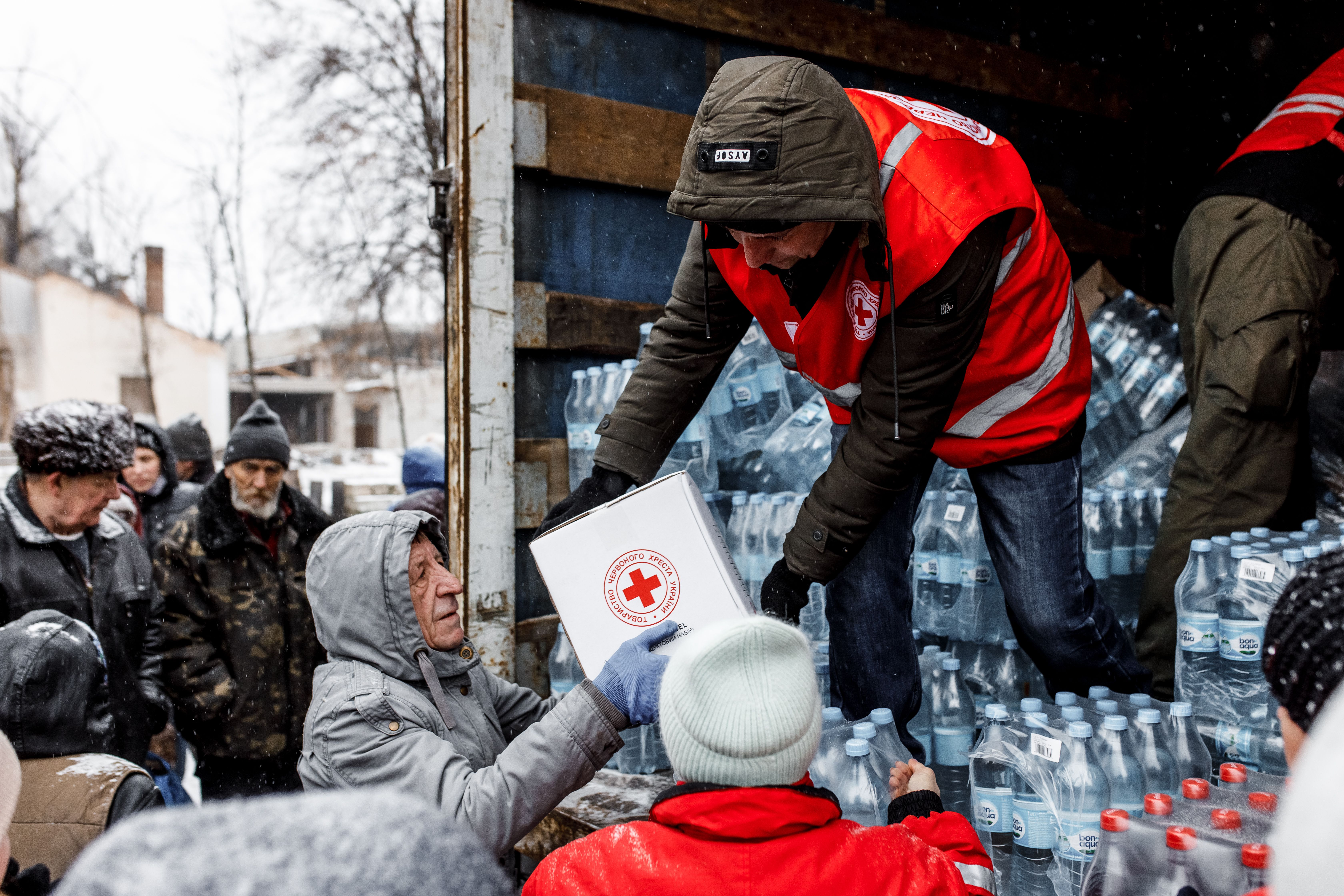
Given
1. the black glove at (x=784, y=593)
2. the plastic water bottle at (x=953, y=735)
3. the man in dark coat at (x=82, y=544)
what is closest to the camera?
the black glove at (x=784, y=593)

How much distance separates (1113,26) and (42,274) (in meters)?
16.3

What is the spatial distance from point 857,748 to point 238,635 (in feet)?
7.86

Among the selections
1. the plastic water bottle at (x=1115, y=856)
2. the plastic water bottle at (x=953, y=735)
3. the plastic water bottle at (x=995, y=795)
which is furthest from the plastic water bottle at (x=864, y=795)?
the plastic water bottle at (x=1115, y=856)

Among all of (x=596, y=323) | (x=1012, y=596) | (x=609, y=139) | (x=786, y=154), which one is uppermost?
(x=609, y=139)

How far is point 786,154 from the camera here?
6.70ft

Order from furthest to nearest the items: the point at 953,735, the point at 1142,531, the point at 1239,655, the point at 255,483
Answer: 1. the point at 1142,531
2. the point at 255,483
3. the point at 953,735
4. the point at 1239,655

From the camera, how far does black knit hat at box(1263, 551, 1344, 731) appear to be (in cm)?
106

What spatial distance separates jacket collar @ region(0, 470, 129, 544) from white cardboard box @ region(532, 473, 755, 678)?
198 cm

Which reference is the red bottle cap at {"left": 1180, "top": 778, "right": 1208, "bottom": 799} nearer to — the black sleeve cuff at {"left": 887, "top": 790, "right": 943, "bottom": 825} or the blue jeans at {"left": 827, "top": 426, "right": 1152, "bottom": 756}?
the black sleeve cuff at {"left": 887, "top": 790, "right": 943, "bottom": 825}

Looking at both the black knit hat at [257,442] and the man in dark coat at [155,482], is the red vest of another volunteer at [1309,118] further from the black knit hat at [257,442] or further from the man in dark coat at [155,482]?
the man in dark coat at [155,482]

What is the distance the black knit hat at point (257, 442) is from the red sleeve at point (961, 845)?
293 cm

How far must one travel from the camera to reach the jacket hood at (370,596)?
2.17 metres

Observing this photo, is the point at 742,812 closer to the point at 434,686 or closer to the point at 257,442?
the point at 434,686

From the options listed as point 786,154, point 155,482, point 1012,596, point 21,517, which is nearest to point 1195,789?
point 1012,596
